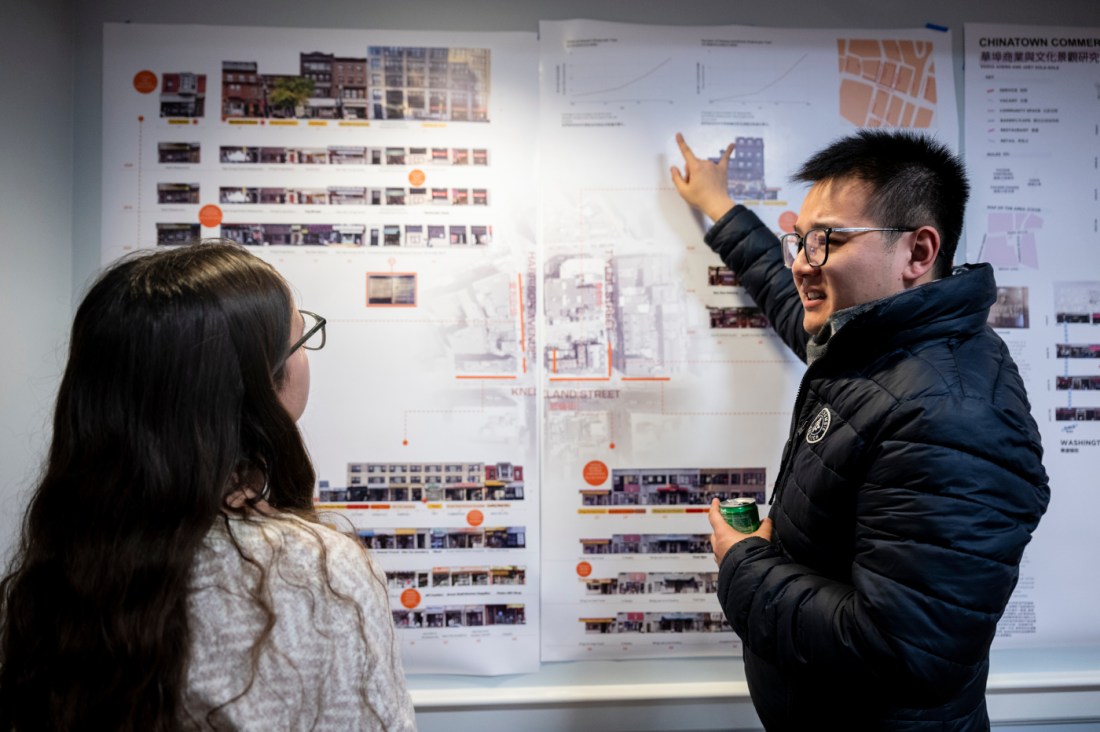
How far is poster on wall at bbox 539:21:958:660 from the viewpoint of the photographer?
1.60m

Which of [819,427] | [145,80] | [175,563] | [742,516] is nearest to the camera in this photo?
[175,563]

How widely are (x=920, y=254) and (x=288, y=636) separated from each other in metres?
1.09

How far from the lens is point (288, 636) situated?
0.72m

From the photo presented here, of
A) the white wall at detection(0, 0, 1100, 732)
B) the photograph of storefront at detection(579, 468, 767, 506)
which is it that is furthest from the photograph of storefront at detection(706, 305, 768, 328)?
the white wall at detection(0, 0, 1100, 732)

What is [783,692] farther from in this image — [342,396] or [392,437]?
[342,396]

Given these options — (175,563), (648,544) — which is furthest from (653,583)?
(175,563)

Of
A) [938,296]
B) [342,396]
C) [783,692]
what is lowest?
[783,692]

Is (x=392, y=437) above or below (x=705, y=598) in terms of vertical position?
above

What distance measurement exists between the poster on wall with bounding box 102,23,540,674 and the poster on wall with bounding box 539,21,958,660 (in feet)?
0.26

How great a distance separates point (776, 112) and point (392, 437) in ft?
3.96

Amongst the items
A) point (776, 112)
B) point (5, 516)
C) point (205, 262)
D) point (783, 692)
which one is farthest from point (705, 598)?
point (5, 516)

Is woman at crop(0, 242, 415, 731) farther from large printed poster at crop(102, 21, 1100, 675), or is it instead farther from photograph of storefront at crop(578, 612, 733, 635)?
photograph of storefront at crop(578, 612, 733, 635)

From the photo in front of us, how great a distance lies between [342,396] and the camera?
5.21 ft

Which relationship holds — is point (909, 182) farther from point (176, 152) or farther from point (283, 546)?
point (176, 152)
